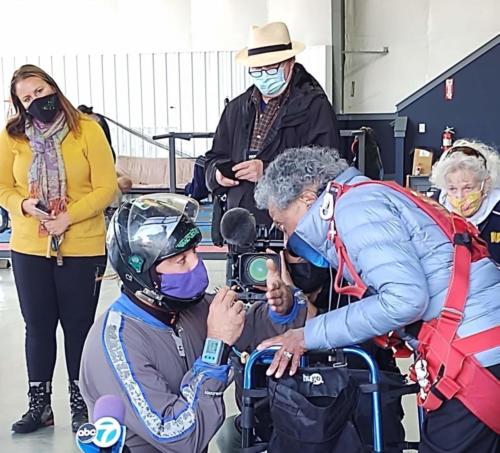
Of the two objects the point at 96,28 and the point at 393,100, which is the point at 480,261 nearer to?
the point at 393,100

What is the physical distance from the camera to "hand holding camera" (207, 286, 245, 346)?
1.66m

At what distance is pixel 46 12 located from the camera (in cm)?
1180

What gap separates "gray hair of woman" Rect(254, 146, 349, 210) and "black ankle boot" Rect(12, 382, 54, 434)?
5.14 ft

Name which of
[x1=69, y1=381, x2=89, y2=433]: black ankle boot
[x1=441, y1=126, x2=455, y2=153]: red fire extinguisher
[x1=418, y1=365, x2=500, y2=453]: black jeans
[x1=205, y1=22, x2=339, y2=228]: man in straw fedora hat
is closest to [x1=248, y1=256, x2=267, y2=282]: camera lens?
[x1=205, y1=22, x2=339, y2=228]: man in straw fedora hat

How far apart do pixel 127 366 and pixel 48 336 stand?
148cm

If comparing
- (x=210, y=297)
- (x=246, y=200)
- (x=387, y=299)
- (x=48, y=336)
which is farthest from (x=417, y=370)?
(x=48, y=336)

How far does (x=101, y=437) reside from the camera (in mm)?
993

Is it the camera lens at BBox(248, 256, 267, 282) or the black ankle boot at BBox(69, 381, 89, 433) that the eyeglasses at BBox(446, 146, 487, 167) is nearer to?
the camera lens at BBox(248, 256, 267, 282)

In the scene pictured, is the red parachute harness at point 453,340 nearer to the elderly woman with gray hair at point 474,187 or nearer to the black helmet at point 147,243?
the black helmet at point 147,243

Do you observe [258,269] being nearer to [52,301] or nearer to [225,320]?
[225,320]

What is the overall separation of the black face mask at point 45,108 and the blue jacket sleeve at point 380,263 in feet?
5.04

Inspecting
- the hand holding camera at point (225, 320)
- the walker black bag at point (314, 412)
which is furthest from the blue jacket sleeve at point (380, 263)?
the hand holding camera at point (225, 320)

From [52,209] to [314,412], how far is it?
1630mm

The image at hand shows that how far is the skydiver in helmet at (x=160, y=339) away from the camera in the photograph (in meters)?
1.57
